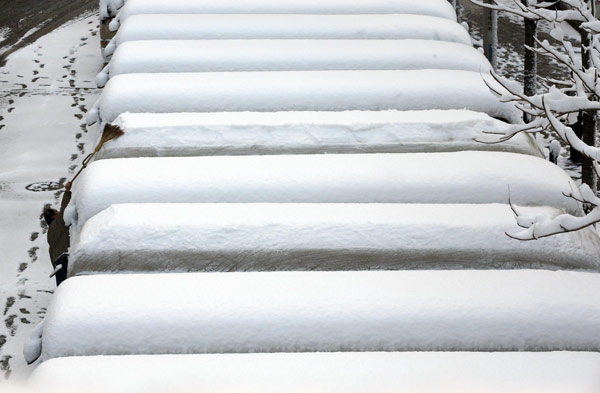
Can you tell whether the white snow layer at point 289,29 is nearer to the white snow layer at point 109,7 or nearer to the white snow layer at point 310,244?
the white snow layer at point 109,7

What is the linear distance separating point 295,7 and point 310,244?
620 centimetres

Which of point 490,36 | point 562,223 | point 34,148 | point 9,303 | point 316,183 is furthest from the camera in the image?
point 490,36

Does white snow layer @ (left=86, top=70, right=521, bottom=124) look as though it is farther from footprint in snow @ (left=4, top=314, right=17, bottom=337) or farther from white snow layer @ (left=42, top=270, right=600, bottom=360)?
white snow layer @ (left=42, top=270, right=600, bottom=360)

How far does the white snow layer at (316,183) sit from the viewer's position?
8.34 metres

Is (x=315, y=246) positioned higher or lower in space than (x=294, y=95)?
lower

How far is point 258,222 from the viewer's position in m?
7.75

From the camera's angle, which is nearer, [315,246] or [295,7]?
[315,246]

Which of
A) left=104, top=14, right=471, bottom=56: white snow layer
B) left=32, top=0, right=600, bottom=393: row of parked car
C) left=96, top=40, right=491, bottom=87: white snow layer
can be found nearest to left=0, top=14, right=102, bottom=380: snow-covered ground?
left=32, top=0, right=600, bottom=393: row of parked car

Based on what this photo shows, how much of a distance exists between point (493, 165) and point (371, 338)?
8.63 feet

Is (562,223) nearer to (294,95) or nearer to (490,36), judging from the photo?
(294,95)

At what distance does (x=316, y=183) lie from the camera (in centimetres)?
841

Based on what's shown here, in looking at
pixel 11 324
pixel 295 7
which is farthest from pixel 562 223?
pixel 295 7

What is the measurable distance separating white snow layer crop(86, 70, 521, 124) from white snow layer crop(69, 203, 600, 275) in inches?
99.9

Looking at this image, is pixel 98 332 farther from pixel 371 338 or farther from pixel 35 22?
pixel 35 22
